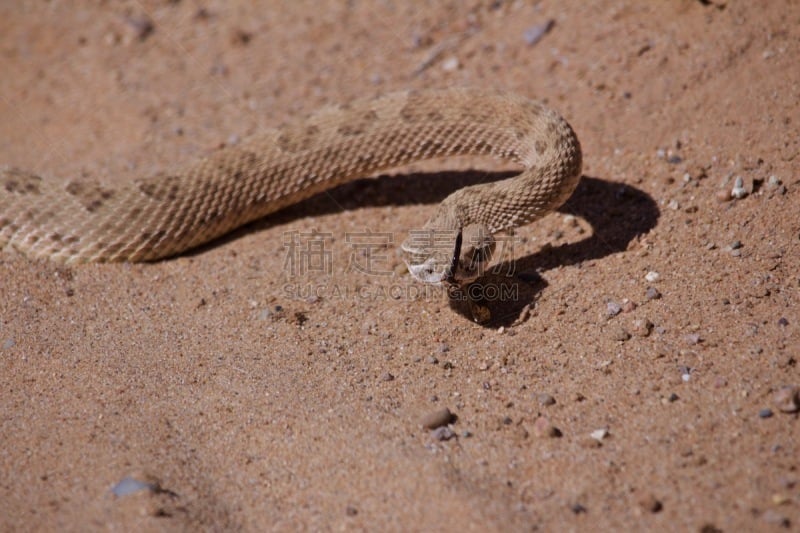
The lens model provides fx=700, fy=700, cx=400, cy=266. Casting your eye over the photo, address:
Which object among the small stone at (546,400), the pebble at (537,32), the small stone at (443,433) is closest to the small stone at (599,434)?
the small stone at (546,400)

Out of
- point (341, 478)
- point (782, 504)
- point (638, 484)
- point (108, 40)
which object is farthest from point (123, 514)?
point (108, 40)

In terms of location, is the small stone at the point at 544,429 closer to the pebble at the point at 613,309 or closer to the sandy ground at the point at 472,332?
the sandy ground at the point at 472,332

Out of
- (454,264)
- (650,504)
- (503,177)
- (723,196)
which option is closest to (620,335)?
(454,264)

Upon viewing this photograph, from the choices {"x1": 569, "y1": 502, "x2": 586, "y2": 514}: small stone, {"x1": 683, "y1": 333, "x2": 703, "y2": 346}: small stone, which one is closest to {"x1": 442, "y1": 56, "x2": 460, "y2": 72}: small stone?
{"x1": 683, "y1": 333, "x2": 703, "y2": 346}: small stone

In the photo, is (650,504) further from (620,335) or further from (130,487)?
(130,487)

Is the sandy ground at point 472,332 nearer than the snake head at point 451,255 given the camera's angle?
Yes

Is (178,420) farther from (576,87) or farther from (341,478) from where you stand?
(576,87)
